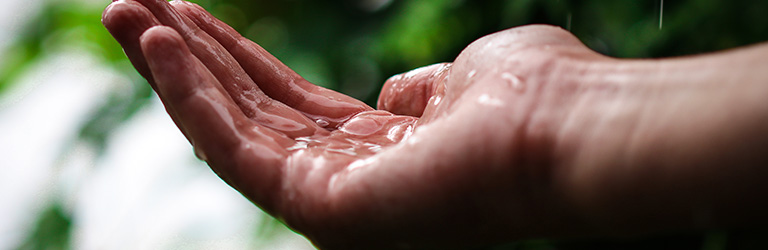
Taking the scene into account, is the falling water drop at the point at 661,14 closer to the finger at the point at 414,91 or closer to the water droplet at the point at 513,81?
the finger at the point at 414,91

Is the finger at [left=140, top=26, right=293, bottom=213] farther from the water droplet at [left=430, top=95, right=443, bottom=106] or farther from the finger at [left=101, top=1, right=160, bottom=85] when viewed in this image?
Answer: the water droplet at [left=430, top=95, right=443, bottom=106]

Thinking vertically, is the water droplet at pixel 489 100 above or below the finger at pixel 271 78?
above

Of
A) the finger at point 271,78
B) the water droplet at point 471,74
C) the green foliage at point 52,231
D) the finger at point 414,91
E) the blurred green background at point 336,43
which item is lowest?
the green foliage at point 52,231

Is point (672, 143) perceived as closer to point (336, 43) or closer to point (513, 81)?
point (513, 81)

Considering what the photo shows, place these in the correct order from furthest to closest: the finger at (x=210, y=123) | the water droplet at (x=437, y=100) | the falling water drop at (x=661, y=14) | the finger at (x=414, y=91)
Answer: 1. the falling water drop at (x=661, y=14)
2. the finger at (x=414, y=91)
3. the water droplet at (x=437, y=100)
4. the finger at (x=210, y=123)

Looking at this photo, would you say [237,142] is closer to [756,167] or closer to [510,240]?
[510,240]

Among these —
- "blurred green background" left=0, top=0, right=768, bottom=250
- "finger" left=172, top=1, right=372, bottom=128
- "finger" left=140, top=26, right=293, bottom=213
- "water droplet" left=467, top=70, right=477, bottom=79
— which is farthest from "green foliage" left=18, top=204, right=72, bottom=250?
"water droplet" left=467, top=70, right=477, bottom=79

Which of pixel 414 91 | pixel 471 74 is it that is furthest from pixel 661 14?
pixel 471 74

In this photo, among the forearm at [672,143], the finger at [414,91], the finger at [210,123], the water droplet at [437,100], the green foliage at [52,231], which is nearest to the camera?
the forearm at [672,143]

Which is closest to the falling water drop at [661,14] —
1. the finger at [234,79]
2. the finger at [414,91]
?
the finger at [414,91]
